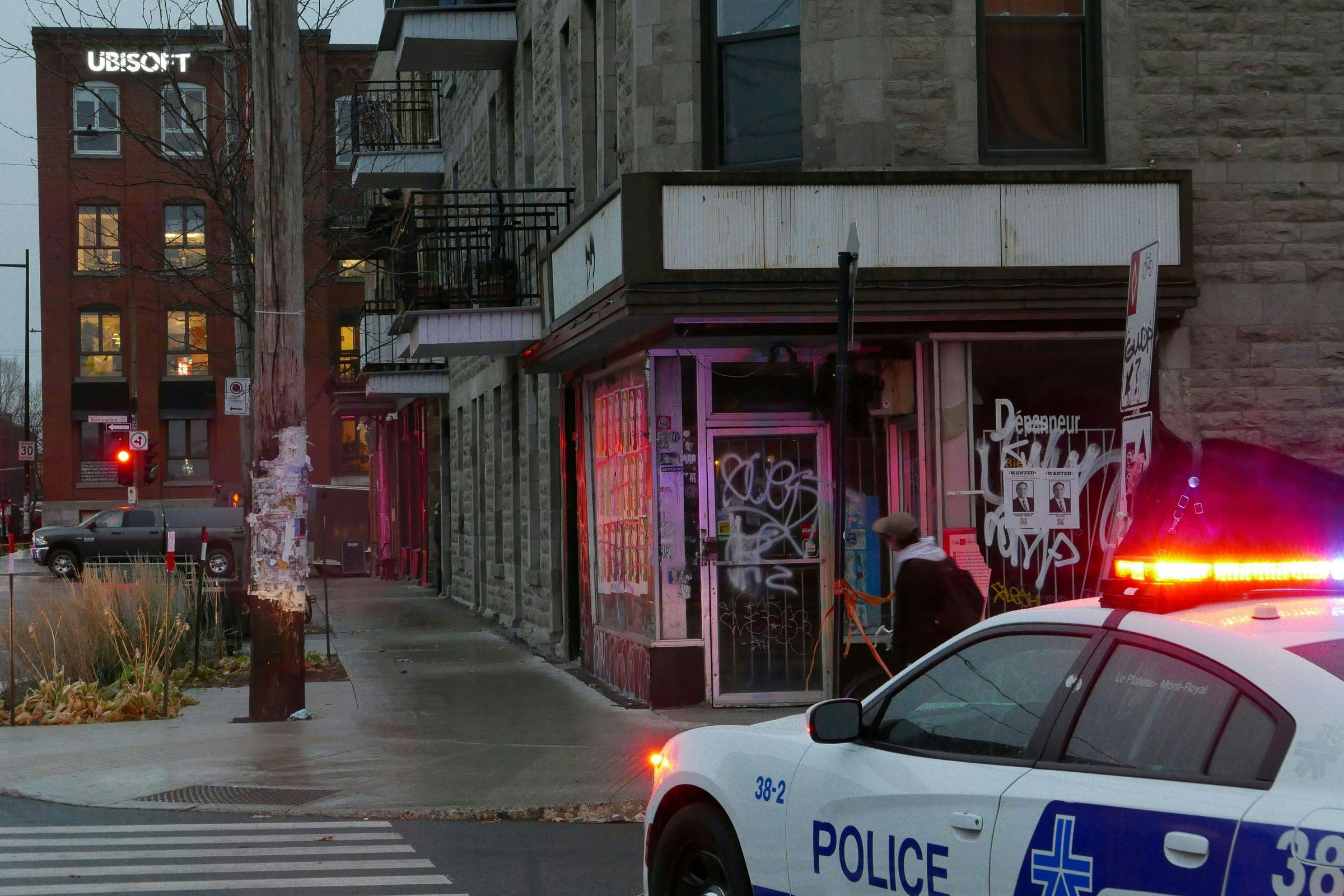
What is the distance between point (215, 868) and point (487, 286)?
1021 cm

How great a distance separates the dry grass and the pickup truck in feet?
81.9

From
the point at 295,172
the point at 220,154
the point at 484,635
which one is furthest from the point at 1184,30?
the point at 220,154

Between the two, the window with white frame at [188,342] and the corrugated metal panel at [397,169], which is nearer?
the corrugated metal panel at [397,169]

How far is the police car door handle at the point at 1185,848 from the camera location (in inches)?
131

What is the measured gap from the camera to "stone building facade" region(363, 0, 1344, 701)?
456 inches

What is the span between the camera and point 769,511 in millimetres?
12891

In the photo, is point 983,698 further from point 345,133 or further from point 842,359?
point 345,133

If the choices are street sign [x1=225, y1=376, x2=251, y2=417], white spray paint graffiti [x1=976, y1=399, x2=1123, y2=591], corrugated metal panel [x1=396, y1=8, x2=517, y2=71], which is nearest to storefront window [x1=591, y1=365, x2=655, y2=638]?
white spray paint graffiti [x1=976, y1=399, x2=1123, y2=591]

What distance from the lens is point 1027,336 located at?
12086mm

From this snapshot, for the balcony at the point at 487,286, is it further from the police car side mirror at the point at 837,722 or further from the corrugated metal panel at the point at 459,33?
the police car side mirror at the point at 837,722

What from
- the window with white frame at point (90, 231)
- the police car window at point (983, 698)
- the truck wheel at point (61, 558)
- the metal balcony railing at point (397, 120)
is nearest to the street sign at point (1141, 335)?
the police car window at point (983, 698)

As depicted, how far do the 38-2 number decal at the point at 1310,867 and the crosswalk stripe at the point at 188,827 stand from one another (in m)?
6.54

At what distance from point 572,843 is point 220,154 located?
1890cm

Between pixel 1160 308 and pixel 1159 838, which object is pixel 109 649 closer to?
pixel 1160 308
